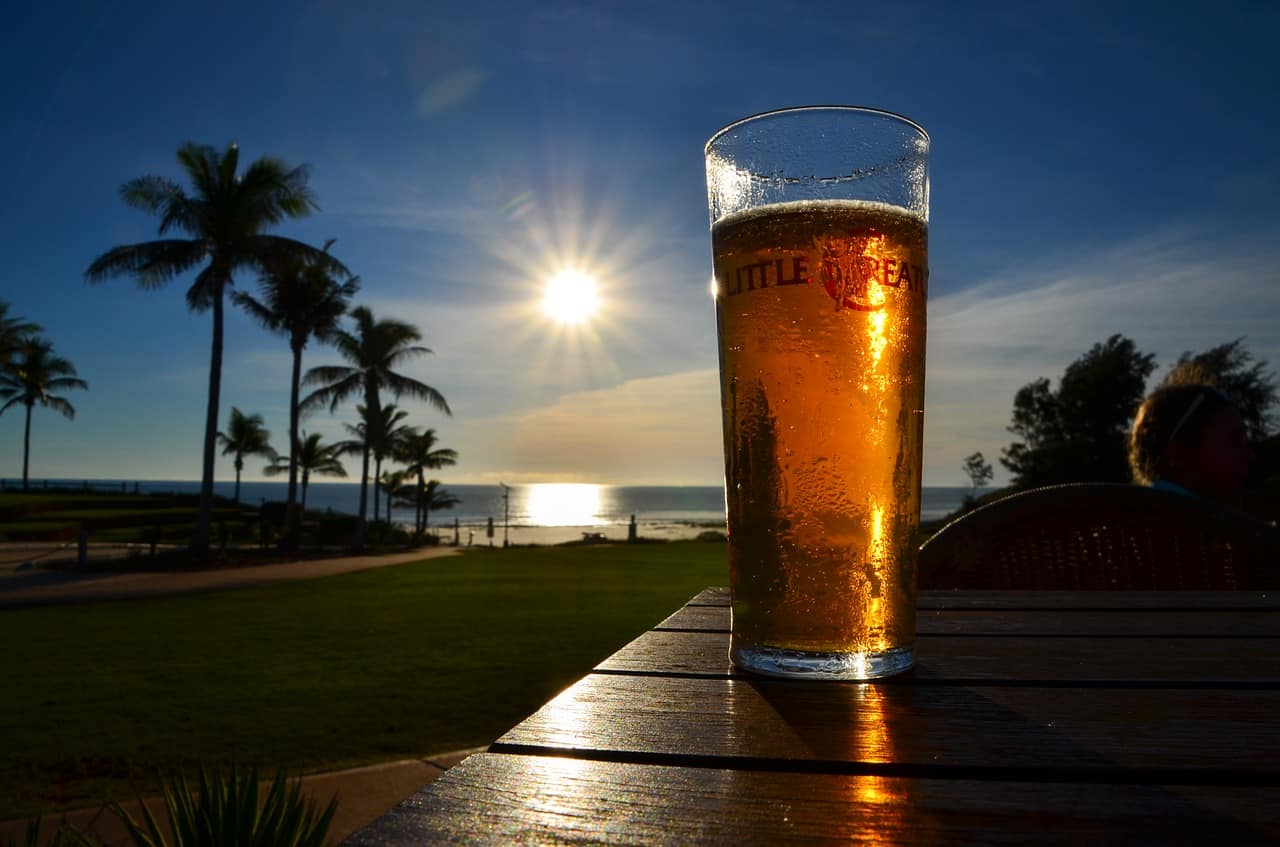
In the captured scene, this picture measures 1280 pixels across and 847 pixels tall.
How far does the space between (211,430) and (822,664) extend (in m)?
21.6

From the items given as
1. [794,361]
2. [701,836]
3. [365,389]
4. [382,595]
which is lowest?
[382,595]

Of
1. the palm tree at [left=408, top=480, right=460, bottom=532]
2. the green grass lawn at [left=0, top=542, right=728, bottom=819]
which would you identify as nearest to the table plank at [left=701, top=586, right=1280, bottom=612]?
the green grass lawn at [left=0, top=542, right=728, bottom=819]

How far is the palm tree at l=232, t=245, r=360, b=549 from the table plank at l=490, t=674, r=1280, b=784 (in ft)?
81.8

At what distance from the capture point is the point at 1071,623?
1.11 meters

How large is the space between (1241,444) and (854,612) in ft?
10.1

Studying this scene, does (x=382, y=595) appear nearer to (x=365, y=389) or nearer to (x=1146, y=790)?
(x=1146, y=790)

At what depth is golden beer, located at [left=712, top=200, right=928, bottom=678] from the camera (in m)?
0.77

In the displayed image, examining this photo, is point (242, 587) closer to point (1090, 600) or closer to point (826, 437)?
point (1090, 600)

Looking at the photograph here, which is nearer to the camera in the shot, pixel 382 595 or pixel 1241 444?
pixel 1241 444

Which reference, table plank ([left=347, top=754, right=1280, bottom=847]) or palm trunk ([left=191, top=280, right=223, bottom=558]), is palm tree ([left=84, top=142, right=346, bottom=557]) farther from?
table plank ([left=347, top=754, right=1280, bottom=847])

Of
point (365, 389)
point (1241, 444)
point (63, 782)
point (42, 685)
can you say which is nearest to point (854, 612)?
point (1241, 444)

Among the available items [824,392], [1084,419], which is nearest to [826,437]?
[824,392]

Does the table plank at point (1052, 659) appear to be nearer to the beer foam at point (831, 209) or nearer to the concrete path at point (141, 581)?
the beer foam at point (831, 209)

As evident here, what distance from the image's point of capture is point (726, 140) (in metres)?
0.88
